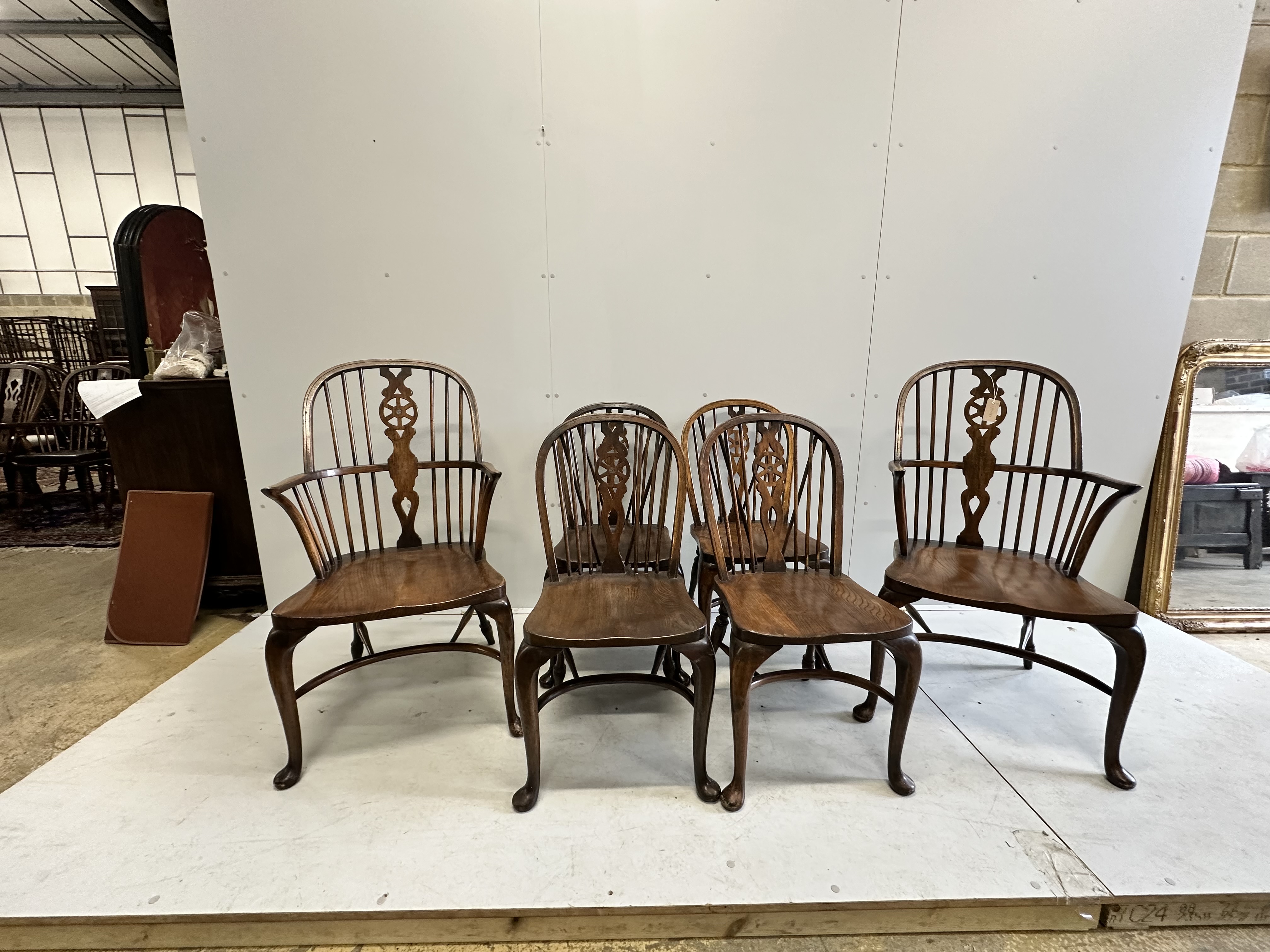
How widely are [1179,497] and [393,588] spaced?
301 centimetres

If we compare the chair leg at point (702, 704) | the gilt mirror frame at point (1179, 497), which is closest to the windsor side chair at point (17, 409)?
the chair leg at point (702, 704)

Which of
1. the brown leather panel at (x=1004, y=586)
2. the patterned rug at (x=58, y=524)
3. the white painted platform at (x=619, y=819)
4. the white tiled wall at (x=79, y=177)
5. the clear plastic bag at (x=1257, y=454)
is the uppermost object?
the white tiled wall at (x=79, y=177)

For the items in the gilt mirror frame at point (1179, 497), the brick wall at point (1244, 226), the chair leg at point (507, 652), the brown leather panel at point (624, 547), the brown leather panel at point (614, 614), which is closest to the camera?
the brown leather panel at point (614, 614)

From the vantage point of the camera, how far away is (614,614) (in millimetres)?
1343

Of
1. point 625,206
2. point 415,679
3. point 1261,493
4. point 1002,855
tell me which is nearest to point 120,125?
point 625,206

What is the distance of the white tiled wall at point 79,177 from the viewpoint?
5.53 metres

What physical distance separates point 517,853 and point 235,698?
3.85 feet

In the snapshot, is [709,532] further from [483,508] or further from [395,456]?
[395,456]

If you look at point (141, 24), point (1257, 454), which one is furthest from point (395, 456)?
point (141, 24)

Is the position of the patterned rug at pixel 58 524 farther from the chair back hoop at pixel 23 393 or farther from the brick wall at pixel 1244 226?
the brick wall at pixel 1244 226

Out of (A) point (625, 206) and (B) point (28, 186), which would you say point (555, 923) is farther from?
(B) point (28, 186)

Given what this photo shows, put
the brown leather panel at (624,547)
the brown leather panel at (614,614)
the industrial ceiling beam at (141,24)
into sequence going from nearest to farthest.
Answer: the brown leather panel at (614,614), the brown leather panel at (624,547), the industrial ceiling beam at (141,24)

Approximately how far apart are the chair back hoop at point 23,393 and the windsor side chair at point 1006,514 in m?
5.27

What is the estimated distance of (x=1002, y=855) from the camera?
3.94 ft
